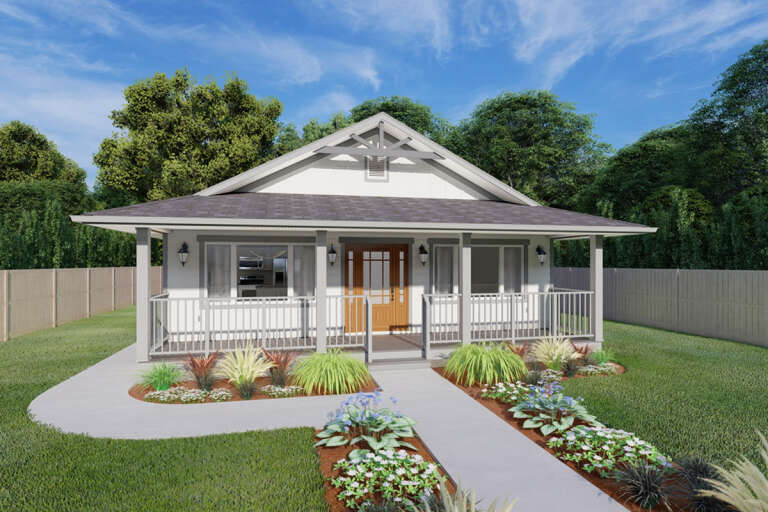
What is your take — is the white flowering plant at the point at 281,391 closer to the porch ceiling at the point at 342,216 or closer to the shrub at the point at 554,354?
the porch ceiling at the point at 342,216

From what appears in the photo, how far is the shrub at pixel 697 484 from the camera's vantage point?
333 cm

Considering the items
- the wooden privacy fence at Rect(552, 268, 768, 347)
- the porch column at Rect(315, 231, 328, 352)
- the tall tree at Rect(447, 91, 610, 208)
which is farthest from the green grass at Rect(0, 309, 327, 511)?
the tall tree at Rect(447, 91, 610, 208)

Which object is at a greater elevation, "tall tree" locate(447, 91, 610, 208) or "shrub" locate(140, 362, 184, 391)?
"tall tree" locate(447, 91, 610, 208)

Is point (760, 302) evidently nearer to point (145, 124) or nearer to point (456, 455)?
point (456, 455)

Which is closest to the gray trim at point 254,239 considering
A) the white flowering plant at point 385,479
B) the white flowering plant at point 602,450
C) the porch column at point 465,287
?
A: the porch column at point 465,287

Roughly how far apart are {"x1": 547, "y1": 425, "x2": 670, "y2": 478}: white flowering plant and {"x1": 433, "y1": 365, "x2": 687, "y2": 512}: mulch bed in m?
0.06

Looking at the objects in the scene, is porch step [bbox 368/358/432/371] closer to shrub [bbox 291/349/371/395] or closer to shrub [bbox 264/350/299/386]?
shrub [bbox 291/349/371/395]

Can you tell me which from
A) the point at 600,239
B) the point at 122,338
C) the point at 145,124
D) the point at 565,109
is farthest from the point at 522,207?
the point at 565,109

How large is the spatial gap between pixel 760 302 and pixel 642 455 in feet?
31.0

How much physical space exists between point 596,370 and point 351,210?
5.61 metres

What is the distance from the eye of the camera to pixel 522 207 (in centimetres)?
1129

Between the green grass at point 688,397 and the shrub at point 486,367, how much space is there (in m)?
0.90

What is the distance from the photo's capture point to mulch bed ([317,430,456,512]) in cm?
358

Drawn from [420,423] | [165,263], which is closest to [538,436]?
[420,423]
